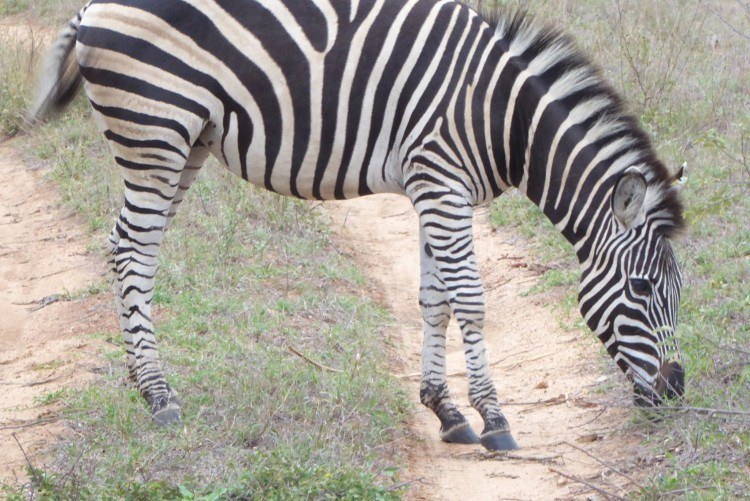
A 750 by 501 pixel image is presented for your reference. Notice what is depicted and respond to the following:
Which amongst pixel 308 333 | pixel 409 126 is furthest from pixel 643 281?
pixel 308 333

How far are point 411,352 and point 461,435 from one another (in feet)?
4.94

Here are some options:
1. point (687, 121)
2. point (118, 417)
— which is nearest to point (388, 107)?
point (118, 417)

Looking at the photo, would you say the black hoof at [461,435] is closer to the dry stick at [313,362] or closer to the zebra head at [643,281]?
the dry stick at [313,362]

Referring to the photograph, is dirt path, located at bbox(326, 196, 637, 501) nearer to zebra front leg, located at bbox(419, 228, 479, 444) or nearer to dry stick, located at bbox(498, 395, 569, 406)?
dry stick, located at bbox(498, 395, 569, 406)

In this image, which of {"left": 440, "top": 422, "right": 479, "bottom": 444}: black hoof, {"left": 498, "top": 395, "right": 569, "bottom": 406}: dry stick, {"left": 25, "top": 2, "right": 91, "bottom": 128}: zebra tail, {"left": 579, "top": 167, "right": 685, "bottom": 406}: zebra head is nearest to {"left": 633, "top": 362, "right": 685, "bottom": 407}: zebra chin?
{"left": 579, "top": 167, "right": 685, "bottom": 406}: zebra head

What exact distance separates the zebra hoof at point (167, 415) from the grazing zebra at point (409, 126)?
1 cm

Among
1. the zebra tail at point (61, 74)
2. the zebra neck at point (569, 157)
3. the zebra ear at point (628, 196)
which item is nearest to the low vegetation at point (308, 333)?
the zebra ear at point (628, 196)

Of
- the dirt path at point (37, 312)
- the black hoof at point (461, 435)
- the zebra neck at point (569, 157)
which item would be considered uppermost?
the zebra neck at point (569, 157)

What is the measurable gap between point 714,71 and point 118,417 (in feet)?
27.5

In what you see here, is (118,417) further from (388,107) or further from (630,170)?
(630,170)

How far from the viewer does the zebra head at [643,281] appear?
5.62 metres

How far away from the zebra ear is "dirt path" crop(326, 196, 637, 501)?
1.24 metres

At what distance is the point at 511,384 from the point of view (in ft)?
23.2

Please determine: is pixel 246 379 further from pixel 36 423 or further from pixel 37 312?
pixel 37 312
